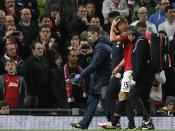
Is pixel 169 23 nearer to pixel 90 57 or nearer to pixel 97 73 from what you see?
pixel 90 57

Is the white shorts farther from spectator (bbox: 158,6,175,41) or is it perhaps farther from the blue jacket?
spectator (bbox: 158,6,175,41)

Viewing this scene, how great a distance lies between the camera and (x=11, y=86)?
17656 mm

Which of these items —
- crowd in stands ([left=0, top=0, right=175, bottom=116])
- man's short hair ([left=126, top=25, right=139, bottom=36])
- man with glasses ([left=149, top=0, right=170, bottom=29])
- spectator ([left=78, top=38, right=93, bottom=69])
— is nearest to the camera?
man's short hair ([left=126, top=25, right=139, bottom=36])

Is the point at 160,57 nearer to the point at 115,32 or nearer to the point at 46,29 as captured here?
the point at 115,32

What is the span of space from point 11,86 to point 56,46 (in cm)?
201

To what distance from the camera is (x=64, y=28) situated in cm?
2003

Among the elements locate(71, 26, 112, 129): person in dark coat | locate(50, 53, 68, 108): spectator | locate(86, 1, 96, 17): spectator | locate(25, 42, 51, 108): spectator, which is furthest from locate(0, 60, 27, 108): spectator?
locate(86, 1, 96, 17): spectator

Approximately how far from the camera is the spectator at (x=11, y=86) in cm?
1761

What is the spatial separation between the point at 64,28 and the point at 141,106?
6.01 meters

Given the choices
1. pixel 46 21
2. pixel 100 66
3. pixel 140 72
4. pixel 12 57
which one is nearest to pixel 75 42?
pixel 46 21

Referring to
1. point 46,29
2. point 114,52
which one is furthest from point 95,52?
point 46,29

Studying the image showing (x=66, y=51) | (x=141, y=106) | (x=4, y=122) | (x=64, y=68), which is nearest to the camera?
(x=141, y=106)

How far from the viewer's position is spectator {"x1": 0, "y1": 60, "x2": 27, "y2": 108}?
57.8 ft

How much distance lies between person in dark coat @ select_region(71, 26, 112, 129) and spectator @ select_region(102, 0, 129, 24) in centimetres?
426
